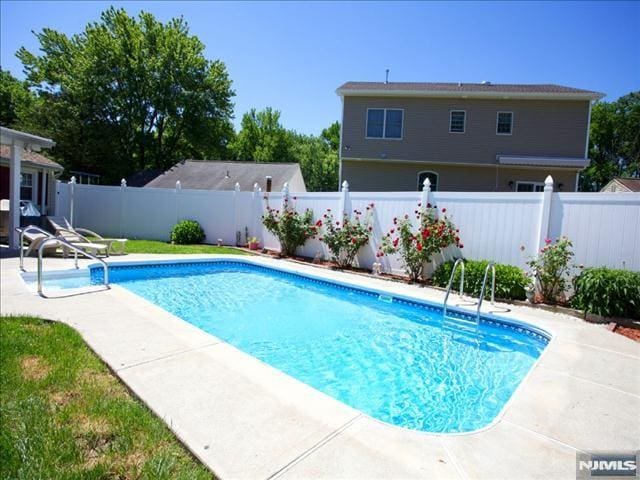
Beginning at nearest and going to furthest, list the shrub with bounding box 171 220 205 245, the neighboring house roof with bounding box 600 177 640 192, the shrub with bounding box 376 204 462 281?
the shrub with bounding box 376 204 462 281 < the shrub with bounding box 171 220 205 245 < the neighboring house roof with bounding box 600 177 640 192

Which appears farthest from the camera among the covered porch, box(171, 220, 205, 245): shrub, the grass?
box(171, 220, 205, 245): shrub

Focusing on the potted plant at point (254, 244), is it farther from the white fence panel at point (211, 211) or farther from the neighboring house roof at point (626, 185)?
the neighboring house roof at point (626, 185)

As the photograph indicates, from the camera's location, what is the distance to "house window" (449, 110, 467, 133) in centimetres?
1719

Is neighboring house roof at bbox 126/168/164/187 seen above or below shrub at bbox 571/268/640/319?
above

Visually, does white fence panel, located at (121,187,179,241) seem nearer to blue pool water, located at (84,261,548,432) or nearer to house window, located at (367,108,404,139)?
blue pool water, located at (84,261,548,432)

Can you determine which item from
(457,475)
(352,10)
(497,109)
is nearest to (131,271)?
(457,475)

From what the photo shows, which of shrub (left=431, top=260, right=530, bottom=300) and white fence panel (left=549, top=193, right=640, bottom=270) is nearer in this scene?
white fence panel (left=549, top=193, right=640, bottom=270)

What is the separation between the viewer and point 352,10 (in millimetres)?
12047

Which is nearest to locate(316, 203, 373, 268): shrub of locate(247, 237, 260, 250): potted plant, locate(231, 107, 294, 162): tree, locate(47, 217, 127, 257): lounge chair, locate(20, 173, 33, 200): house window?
locate(247, 237, 260, 250): potted plant

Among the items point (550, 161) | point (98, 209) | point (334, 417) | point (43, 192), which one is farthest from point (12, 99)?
point (334, 417)

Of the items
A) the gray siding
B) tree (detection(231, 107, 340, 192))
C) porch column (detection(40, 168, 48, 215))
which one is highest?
tree (detection(231, 107, 340, 192))

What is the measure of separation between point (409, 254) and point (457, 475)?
7.10 m
